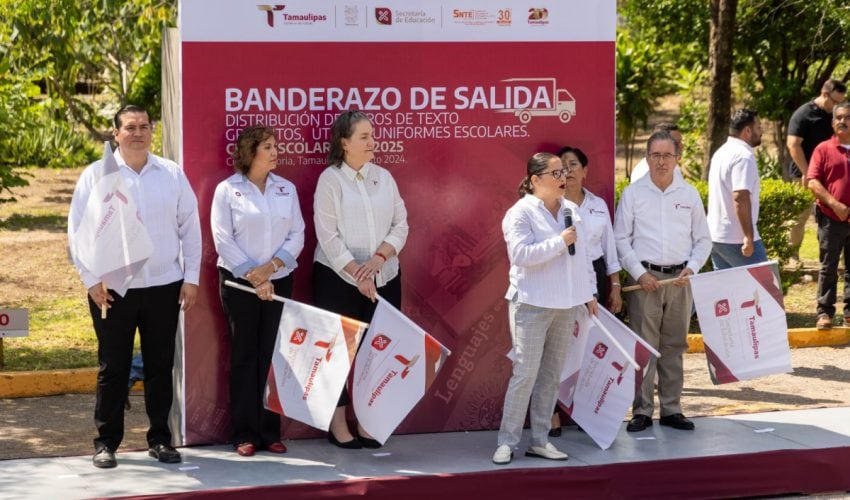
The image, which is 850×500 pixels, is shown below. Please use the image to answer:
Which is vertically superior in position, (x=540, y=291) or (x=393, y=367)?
(x=540, y=291)

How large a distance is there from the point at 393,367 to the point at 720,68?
7.21 meters

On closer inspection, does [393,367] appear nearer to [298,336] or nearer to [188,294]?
[298,336]

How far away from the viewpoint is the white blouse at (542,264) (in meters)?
6.75

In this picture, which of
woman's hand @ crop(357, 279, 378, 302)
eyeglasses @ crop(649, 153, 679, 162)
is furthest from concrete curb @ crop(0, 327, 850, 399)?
eyeglasses @ crop(649, 153, 679, 162)

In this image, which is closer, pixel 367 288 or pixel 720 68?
pixel 367 288

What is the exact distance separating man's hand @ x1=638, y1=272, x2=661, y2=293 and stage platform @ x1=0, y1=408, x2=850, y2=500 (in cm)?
84

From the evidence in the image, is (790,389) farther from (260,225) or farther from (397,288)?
(260,225)

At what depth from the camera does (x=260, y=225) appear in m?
6.81

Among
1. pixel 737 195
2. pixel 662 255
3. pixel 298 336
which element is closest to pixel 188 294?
pixel 298 336

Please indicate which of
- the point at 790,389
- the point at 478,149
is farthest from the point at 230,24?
the point at 790,389

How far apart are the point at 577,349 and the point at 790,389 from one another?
2.67 metres

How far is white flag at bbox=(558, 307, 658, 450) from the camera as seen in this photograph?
7.14 meters

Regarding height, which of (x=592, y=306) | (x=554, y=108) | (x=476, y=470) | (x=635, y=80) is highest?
(x=635, y=80)

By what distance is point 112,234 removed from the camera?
21.0 ft
